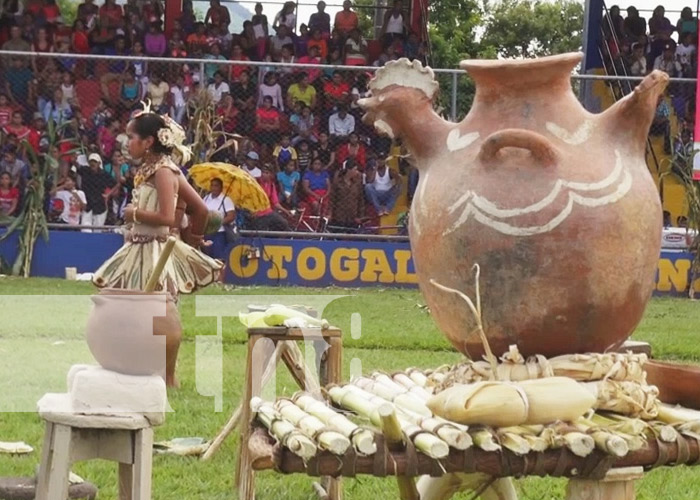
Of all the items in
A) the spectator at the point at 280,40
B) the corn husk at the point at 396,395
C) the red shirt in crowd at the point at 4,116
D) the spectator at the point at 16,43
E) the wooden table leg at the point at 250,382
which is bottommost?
the wooden table leg at the point at 250,382

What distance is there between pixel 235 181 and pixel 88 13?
343 inches

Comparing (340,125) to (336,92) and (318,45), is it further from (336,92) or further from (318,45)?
(318,45)

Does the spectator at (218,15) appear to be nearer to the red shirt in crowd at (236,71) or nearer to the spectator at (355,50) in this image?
the spectator at (355,50)

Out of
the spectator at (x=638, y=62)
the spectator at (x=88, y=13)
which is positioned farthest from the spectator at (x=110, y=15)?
the spectator at (x=638, y=62)

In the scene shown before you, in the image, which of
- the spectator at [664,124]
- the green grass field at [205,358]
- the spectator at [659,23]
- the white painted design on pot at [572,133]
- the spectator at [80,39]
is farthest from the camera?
the spectator at [659,23]

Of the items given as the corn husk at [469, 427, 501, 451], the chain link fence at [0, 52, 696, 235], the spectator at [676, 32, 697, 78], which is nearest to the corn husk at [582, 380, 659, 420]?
the corn husk at [469, 427, 501, 451]

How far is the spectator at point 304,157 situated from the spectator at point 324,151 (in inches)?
3.4

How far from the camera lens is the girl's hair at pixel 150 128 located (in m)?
6.86

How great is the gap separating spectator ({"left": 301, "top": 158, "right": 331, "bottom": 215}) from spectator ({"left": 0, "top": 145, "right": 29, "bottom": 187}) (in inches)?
128

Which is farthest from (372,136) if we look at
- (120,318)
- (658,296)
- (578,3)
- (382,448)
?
(578,3)

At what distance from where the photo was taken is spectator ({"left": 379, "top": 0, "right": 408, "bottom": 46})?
64.2 ft

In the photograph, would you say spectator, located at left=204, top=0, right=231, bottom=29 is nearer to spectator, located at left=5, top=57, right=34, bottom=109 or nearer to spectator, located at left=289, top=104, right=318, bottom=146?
spectator, located at left=289, top=104, right=318, bottom=146

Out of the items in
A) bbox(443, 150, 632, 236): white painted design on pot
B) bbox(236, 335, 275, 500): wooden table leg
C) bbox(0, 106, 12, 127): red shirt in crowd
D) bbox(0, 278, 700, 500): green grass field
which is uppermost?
bbox(0, 106, 12, 127): red shirt in crowd

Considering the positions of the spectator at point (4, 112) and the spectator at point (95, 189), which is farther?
the spectator at point (4, 112)
